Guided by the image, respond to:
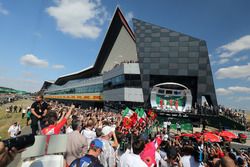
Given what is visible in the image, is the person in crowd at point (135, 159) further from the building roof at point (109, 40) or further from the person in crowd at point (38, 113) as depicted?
the building roof at point (109, 40)

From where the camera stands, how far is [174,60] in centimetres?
3575

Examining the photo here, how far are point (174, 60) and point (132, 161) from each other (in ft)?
112

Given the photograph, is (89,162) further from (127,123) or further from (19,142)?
(127,123)

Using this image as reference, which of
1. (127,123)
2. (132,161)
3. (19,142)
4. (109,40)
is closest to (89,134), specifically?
(132,161)

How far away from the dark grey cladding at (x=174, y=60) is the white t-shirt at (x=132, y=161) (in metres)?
32.5

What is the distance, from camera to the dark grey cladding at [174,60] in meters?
34.2

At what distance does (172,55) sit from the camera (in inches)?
1421

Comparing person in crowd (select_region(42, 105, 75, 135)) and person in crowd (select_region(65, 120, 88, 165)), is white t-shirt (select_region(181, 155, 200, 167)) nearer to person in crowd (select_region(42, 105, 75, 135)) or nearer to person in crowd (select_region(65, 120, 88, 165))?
person in crowd (select_region(65, 120, 88, 165))

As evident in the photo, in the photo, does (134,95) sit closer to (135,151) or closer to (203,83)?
(203,83)

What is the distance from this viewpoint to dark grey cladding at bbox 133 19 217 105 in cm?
3416

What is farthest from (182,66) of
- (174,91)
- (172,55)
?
(174,91)

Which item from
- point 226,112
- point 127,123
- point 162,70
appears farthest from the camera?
point 162,70

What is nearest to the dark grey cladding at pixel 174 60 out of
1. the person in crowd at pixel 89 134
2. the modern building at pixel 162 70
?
the modern building at pixel 162 70

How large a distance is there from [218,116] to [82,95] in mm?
40992
